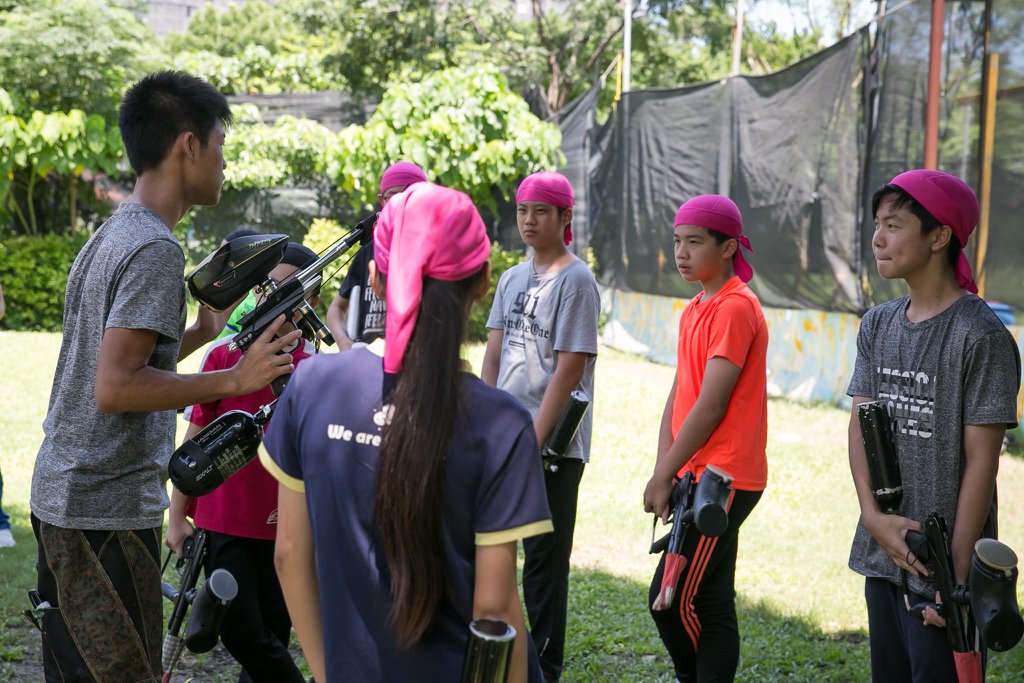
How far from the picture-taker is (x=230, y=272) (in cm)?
249

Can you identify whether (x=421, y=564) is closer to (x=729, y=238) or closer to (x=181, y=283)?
(x=181, y=283)

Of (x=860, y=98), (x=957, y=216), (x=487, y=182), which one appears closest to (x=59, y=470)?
(x=957, y=216)

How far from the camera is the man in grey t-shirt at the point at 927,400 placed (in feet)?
8.56

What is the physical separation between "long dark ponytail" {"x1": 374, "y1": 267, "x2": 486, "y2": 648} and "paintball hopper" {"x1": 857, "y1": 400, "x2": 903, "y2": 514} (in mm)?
1437

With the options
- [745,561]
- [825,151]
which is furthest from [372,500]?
[825,151]

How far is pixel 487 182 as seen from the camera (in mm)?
14047

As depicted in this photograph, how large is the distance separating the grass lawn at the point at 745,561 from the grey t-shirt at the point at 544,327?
1235mm

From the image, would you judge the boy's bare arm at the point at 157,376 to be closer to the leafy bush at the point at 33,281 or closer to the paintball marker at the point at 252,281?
the paintball marker at the point at 252,281

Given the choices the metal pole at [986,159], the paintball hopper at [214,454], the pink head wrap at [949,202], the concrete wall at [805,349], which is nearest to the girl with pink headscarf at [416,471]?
the paintball hopper at [214,454]

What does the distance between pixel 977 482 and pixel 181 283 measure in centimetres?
209

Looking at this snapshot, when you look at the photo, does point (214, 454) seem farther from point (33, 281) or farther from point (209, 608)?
point (33, 281)

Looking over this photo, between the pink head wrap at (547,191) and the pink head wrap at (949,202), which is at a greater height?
the pink head wrap at (547,191)

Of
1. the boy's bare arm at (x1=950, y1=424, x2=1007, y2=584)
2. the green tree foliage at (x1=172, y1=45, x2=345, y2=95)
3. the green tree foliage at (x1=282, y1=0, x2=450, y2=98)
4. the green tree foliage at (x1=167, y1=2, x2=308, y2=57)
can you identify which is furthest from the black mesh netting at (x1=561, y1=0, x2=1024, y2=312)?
the green tree foliage at (x1=167, y1=2, x2=308, y2=57)

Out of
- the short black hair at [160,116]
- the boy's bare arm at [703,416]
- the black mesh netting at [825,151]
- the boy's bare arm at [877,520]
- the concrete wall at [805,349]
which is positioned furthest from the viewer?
the concrete wall at [805,349]
